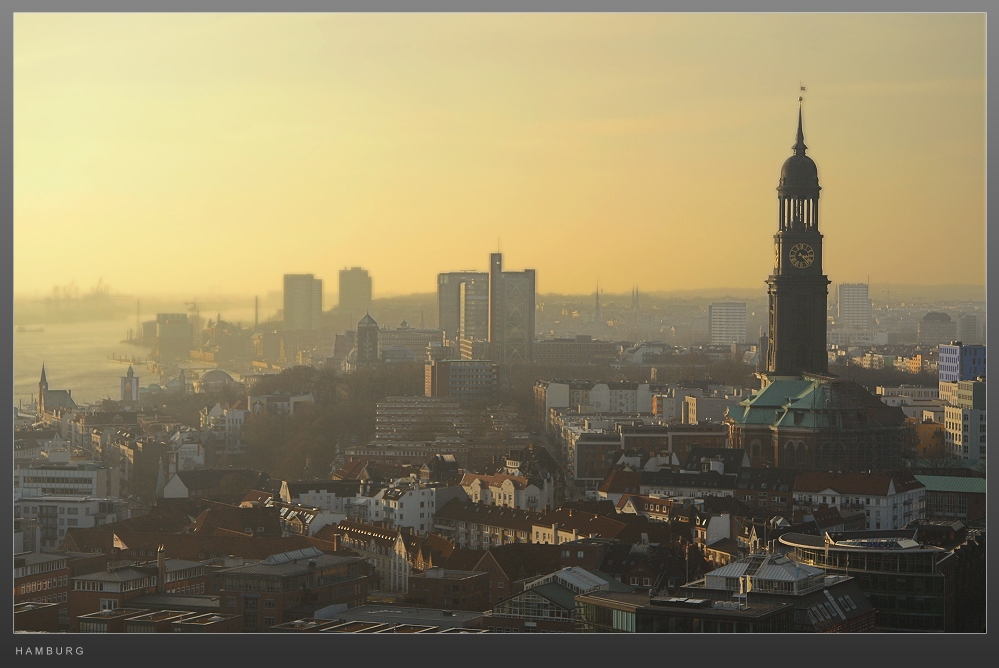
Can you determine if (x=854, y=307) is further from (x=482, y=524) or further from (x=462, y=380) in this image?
(x=482, y=524)

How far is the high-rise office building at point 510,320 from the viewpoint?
3341 centimetres

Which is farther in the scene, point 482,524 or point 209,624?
point 482,524

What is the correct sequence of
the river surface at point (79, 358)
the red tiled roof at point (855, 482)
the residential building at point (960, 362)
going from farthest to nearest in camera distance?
1. the residential building at point (960, 362)
2. the river surface at point (79, 358)
3. the red tiled roof at point (855, 482)

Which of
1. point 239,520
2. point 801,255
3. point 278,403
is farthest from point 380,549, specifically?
point 278,403

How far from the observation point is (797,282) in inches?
835

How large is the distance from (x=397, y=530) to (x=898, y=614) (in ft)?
15.7

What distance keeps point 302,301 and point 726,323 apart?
28.5 feet

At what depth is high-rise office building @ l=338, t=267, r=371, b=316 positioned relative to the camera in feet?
72.4

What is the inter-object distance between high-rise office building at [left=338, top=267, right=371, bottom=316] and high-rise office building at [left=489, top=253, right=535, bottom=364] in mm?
4863

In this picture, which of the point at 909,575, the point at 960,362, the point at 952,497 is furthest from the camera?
the point at 960,362

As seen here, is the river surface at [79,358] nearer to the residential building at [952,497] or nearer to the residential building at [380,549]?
the residential building at [380,549]

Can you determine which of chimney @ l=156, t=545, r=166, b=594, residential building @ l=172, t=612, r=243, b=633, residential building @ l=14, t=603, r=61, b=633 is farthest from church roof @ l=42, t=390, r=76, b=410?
residential building @ l=172, t=612, r=243, b=633

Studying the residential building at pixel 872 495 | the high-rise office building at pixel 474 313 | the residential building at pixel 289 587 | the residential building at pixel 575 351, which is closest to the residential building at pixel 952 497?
the residential building at pixel 872 495

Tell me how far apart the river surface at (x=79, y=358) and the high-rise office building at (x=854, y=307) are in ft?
27.8
